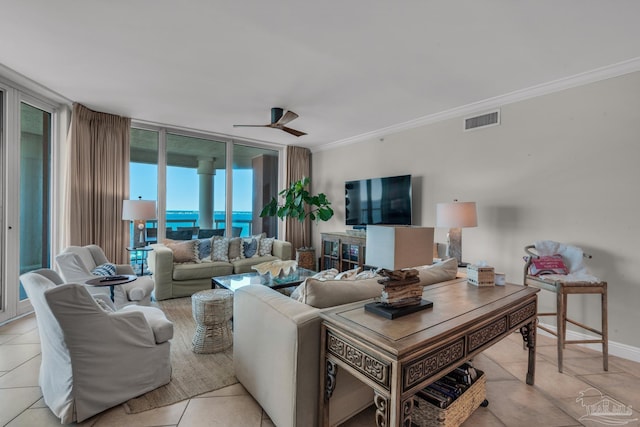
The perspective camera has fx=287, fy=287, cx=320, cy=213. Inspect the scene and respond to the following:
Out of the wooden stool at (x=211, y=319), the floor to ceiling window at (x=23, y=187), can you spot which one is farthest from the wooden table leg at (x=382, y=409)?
the floor to ceiling window at (x=23, y=187)

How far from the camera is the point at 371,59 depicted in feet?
8.25

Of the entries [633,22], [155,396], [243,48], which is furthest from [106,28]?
[633,22]

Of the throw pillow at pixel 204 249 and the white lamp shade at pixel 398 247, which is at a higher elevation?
the white lamp shade at pixel 398 247

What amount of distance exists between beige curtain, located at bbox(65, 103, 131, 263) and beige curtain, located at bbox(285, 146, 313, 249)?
2.76 m

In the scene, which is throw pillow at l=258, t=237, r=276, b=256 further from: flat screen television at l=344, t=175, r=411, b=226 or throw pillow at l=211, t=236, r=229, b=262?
flat screen television at l=344, t=175, r=411, b=226

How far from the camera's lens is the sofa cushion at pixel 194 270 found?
12.7 feet

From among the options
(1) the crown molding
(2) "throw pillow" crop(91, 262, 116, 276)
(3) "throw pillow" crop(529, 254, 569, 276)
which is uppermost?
(1) the crown molding

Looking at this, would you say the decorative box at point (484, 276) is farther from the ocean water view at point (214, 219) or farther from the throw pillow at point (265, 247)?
the ocean water view at point (214, 219)

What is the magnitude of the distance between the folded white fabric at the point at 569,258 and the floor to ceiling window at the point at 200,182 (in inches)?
180

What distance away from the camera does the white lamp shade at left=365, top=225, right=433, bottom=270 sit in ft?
4.26

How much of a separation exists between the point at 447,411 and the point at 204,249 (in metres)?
3.76

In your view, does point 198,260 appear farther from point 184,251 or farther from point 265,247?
point 265,247

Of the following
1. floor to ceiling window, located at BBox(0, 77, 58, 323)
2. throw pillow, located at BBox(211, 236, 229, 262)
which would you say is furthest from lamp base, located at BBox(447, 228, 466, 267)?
floor to ceiling window, located at BBox(0, 77, 58, 323)

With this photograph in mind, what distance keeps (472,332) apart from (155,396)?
78.9 inches
